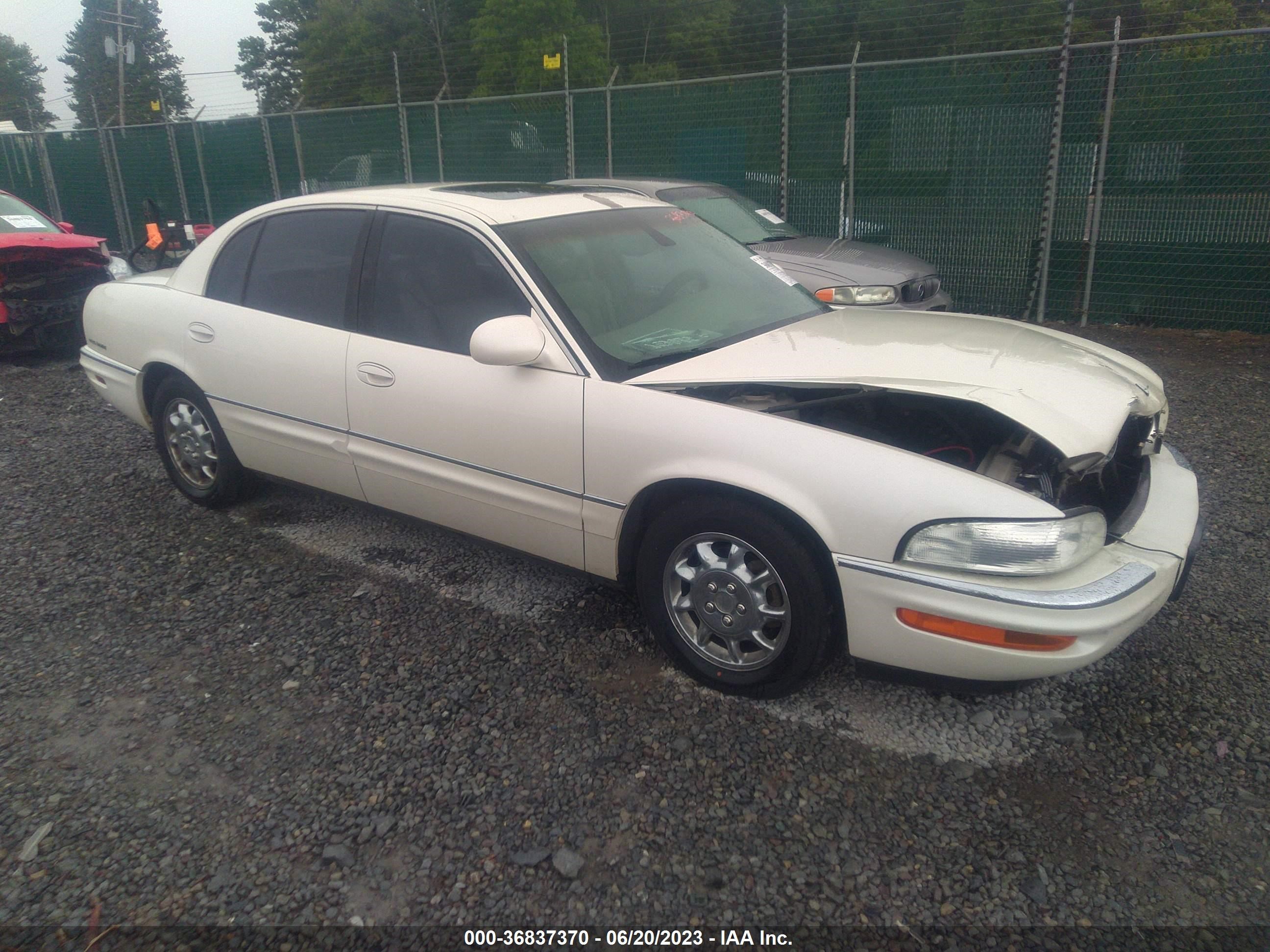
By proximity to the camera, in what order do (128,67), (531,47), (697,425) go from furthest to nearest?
(128,67)
(531,47)
(697,425)

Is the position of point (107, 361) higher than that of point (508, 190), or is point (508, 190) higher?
point (508, 190)

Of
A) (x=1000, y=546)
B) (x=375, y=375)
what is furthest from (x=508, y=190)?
(x=1000, y=546)

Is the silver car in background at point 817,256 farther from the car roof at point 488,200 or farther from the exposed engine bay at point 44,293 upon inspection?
the exposed engine bay at point 44,293

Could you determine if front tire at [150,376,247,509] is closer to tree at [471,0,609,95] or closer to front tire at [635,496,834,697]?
front tire at [635,496,834,697]

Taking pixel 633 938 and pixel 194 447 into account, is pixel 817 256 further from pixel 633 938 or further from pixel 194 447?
pixel 633 938

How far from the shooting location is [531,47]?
2797 centimetres

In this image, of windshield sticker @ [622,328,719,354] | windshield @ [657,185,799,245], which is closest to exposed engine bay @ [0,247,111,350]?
windshield @ [657,185,799,245]

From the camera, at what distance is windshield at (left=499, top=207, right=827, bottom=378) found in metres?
3.18

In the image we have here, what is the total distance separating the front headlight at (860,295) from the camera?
6.35m

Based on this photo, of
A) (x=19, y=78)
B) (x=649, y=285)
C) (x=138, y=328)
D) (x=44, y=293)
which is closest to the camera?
(x=649, y=285)

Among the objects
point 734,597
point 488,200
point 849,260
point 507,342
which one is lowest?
point 734,597

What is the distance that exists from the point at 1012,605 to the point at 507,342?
173 centimetres

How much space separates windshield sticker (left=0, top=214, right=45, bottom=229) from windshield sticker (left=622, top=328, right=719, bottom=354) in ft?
26.2

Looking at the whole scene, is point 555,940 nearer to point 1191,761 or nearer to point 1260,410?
point 1191,761
